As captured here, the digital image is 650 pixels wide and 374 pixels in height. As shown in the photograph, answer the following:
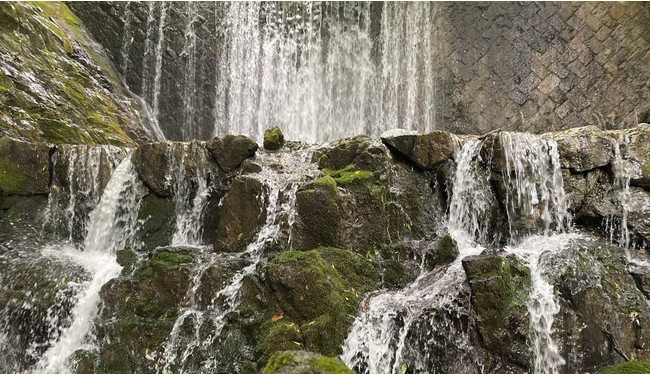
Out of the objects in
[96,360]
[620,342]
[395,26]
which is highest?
[395,26]

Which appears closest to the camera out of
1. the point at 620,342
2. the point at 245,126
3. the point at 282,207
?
the point at 620,342

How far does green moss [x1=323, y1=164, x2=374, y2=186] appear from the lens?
20.1 ft

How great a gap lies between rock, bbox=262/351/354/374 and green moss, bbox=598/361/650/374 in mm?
2764

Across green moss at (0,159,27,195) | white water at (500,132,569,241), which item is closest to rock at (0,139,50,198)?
green moss at (0,159,27,195)

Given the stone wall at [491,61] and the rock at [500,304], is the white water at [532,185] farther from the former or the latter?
the stone wall at [491,61]

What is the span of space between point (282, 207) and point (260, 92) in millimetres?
7713

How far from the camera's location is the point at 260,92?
511 inches

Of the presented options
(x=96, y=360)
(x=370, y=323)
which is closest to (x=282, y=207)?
(x=370, y=323)

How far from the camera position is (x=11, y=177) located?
672 cm

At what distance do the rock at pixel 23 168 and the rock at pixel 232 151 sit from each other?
2652 mm

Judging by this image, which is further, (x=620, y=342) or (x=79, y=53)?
(x=79, y=53)

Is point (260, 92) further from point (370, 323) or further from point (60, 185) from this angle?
point (370, 323)

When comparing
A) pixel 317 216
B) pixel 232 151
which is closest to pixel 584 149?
pixel 317 216

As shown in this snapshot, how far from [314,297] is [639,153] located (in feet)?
15.7
